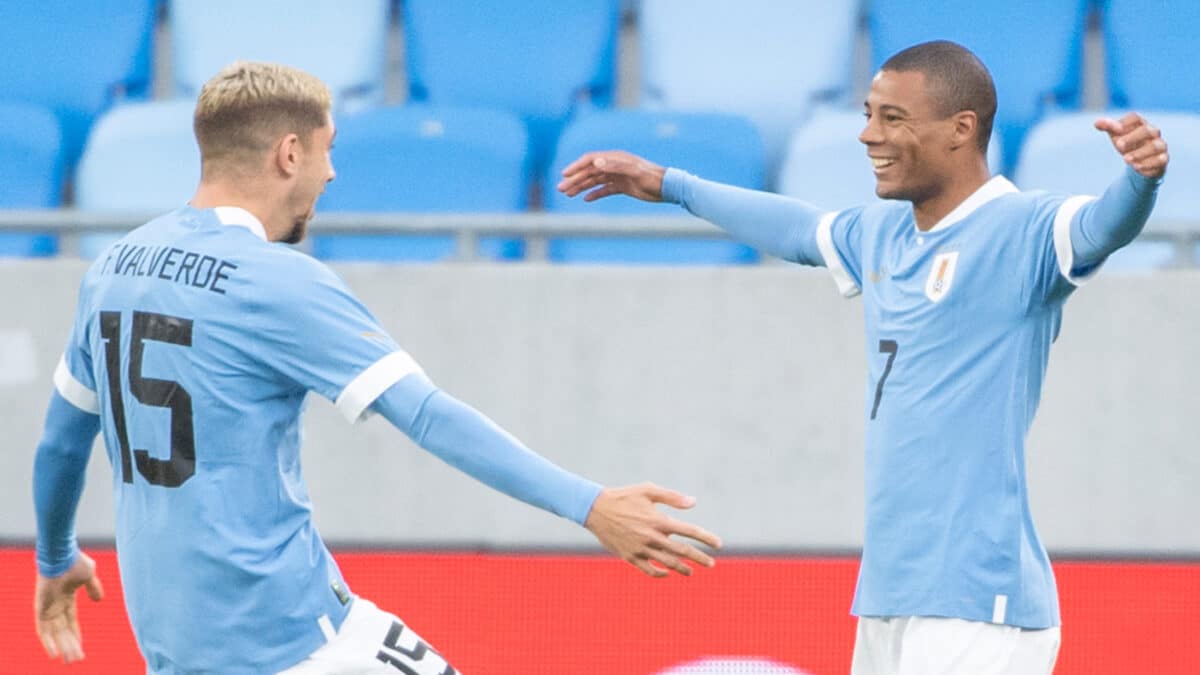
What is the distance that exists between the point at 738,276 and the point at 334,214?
1.32 metres

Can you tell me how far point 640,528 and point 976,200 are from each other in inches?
44.2

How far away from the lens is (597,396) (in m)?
5.66

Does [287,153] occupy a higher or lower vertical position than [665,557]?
higher

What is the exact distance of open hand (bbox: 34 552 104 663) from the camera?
11.4 feet

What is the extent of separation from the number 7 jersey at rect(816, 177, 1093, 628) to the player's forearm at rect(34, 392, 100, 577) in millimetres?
1550

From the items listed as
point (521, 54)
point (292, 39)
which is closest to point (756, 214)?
point (521, 54)

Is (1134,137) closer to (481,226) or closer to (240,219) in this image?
(240,219)

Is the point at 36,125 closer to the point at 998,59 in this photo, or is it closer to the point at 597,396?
the point at 597,396

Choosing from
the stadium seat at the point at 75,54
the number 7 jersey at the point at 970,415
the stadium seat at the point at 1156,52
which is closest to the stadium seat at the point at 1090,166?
the stadium seat at the point at 1156,52

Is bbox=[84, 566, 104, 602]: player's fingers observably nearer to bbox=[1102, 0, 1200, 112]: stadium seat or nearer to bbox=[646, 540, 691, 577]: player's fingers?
bbox=[646, 540, 691, 577]: player's fingers

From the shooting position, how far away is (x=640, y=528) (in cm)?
282

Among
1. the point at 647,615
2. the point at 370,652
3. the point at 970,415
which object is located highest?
the point at 970,415

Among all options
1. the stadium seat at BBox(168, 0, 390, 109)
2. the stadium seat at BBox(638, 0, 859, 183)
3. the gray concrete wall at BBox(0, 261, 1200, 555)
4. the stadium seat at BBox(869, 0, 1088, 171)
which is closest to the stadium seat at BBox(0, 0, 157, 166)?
the stadium seat at BBox(168, 0, 390, 109)

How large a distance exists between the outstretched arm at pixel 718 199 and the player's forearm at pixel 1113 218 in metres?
0.80
